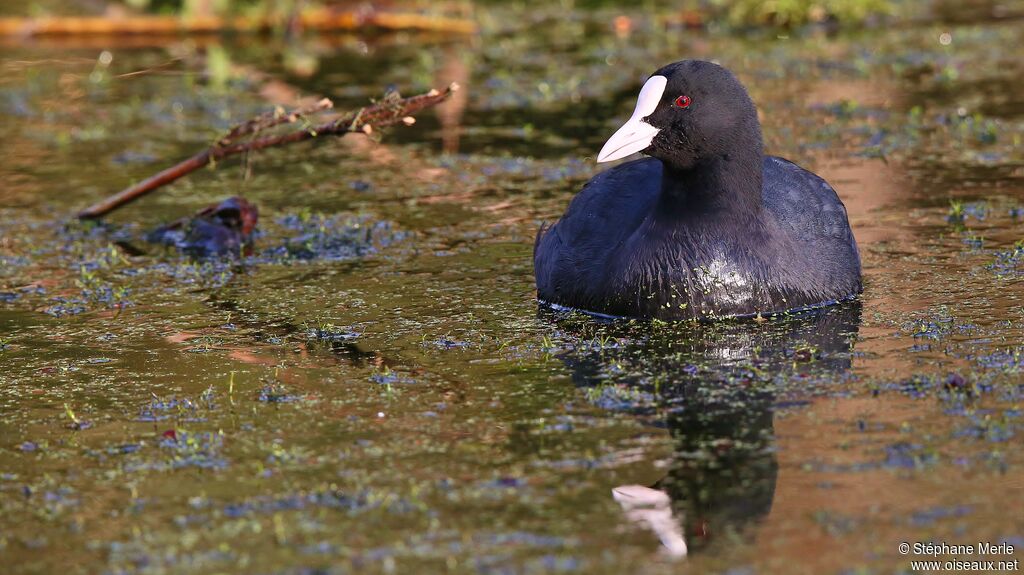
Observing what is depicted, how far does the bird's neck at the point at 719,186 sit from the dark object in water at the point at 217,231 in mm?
2750

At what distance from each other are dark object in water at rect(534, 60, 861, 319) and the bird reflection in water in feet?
0.32

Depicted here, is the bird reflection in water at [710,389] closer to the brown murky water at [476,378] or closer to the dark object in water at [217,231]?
the brown murky water at [476,378]

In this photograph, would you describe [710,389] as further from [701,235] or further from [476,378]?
[701,235]

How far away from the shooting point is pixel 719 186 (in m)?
6.40

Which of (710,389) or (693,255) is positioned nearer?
(710,389)

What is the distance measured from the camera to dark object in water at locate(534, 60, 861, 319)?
6.30 m

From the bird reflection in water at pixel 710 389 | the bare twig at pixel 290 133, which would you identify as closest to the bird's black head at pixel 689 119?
the bird reflection in water at pixel 710 389

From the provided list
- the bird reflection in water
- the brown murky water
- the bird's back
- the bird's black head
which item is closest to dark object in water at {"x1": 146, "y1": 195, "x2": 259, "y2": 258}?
the brown murky water

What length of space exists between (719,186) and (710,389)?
1.27 meters

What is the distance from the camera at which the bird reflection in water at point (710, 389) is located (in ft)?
14.2

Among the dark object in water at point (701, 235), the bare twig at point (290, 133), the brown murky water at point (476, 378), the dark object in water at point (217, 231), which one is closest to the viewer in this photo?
the brown murky water at point (476, 378)

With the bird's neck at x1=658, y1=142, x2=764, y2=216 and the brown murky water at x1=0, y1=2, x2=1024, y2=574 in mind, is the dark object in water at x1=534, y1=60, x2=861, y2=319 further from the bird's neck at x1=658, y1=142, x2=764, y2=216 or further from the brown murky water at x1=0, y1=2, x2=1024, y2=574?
the brown murky water at x1=0, y1=2, x2=1024, y2=574

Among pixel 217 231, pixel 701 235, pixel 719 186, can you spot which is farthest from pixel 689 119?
pixel 217 231

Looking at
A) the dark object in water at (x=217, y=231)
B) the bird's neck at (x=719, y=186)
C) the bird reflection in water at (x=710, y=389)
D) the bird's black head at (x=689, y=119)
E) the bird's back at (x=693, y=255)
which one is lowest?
the dark object in water at (x=217, y=231)
